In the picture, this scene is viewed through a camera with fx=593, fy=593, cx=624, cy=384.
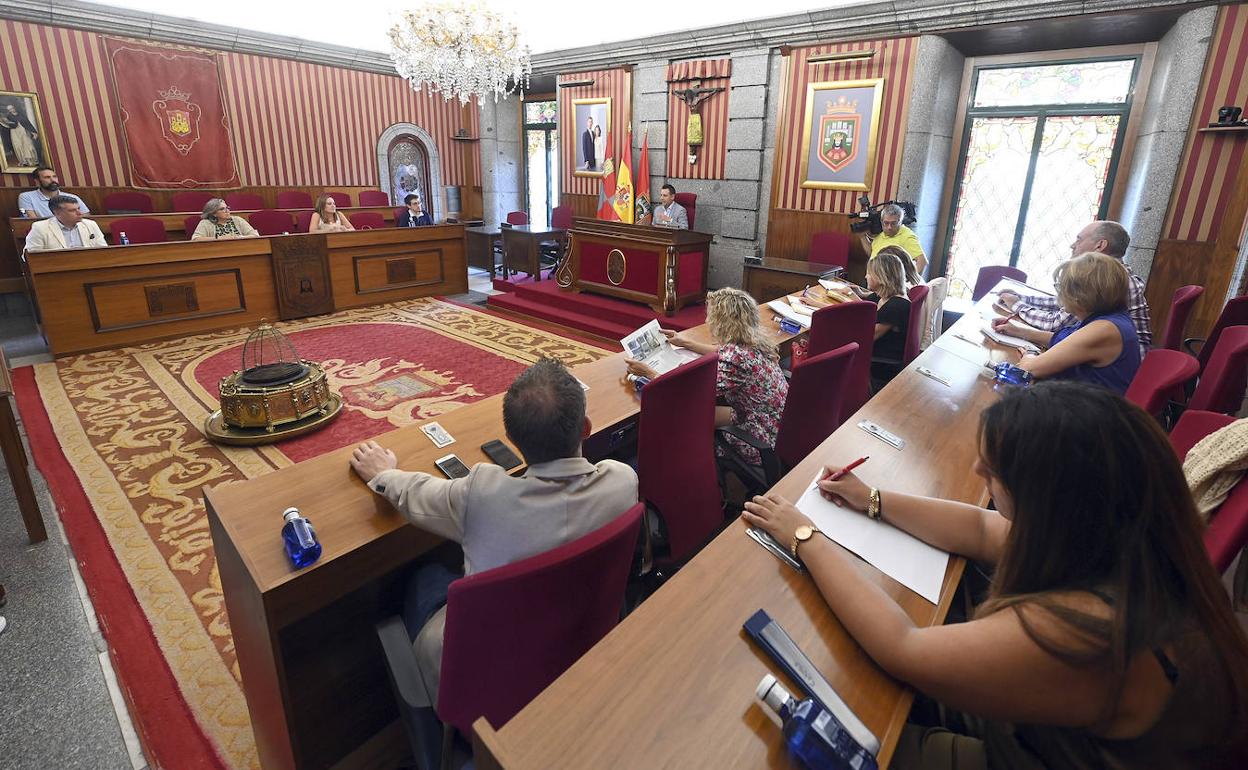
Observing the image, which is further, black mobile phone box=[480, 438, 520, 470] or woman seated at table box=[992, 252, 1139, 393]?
woman seated at table box=[992, 252, 1139, 393]

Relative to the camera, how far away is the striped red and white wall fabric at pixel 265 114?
6.65 meters

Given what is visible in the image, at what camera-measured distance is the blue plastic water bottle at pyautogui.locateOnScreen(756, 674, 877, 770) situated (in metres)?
0.77

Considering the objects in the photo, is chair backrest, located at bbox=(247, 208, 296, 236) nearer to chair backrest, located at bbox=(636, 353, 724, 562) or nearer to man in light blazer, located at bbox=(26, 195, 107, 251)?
man in light blazer, located at bbox=(26, 195, 107, 251)

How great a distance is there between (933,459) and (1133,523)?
958 mm

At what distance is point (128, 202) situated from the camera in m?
7.14

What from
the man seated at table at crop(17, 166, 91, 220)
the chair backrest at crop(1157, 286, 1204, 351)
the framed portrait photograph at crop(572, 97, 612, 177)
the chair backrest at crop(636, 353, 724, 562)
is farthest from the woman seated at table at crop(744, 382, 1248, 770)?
the man seated at table at crop(17, 166, 91, 220)

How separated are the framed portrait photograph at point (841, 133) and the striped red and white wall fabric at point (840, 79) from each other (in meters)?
0.07

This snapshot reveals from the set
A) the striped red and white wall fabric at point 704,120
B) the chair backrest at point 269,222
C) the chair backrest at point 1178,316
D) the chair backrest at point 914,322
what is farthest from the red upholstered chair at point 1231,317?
the chair backrest at point 269,222

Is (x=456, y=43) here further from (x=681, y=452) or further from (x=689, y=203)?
(x=681, y=452)

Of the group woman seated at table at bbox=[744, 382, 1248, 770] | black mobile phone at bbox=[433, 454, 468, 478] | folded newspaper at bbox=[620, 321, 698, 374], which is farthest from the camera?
folded newspaper at bbox=[620, 321, 698, 374]

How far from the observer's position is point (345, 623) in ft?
4.99

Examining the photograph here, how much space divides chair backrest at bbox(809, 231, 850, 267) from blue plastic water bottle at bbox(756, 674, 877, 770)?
605cm

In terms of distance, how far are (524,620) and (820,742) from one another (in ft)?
1.71

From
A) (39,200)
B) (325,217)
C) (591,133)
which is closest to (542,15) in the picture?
(591,133)
